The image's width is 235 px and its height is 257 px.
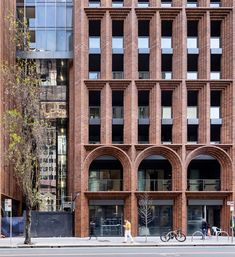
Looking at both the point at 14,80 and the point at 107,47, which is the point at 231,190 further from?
the point at 14,80

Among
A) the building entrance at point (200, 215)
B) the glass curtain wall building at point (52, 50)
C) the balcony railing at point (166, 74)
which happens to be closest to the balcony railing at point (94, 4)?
the glass curtain wall building at point (52, 50)

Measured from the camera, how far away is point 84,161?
1742 inches

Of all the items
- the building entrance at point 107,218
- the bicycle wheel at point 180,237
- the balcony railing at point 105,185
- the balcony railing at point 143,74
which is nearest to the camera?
the bicycle wheel at point 180,237

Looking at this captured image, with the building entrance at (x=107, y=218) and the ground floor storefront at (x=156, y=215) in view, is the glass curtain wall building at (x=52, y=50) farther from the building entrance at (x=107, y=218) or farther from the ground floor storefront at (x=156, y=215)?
the ground floor storefront at (x=156, y=215)

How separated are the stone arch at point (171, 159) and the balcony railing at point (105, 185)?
2320 millimetres

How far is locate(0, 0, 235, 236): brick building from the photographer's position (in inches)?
1747

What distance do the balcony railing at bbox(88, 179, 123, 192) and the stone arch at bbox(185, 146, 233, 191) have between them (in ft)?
19.5

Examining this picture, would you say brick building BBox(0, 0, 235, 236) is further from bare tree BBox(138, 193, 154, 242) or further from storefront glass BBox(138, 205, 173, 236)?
bare tree BBox(138, 193, 154, 242)

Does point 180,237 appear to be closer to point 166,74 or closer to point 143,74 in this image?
point 166,74

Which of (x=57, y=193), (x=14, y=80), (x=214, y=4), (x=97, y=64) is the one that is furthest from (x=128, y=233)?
(x=57, y=193)

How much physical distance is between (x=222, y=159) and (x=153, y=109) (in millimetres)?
7124

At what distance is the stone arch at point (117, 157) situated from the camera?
44438 mm

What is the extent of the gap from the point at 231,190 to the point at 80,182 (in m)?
12.3

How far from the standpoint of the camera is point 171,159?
45312mm
